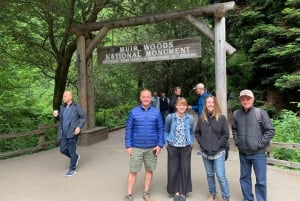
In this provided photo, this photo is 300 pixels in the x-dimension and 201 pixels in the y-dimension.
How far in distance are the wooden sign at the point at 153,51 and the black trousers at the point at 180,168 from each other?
13.5ft

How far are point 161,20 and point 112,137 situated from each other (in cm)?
507

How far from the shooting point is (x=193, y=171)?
7164mm

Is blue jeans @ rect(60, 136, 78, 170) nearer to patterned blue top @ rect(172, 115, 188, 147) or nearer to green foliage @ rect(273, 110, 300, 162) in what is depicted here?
patterned blue top @ rect(172, 115, 188, 147)

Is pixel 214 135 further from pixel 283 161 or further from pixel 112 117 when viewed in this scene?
pixel 112 117

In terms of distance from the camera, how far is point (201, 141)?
5.14 metres

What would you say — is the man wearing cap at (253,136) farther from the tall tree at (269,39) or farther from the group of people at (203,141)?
the tall tree at (269,39)

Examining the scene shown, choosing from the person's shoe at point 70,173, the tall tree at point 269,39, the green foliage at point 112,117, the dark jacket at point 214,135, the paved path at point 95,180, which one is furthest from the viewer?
the green foliage at point 112,117

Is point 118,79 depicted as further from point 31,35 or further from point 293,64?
point 293,64

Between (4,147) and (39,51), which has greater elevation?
(39,51)

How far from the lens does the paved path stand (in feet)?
18.7

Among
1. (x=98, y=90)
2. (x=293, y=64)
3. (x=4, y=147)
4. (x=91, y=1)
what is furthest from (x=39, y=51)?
(x=293, y=64)

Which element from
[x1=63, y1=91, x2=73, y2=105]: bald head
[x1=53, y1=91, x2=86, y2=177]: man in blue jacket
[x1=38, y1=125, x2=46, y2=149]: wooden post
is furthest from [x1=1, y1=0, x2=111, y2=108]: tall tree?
[x1=53, y1=91, x2=86, y2=177]: man in blue jacket

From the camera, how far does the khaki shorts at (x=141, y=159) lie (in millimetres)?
5317

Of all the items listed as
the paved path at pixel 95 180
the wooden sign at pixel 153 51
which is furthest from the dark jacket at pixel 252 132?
the wooden sign at pixel 153 51
